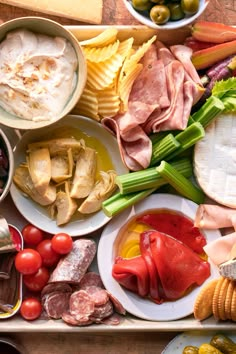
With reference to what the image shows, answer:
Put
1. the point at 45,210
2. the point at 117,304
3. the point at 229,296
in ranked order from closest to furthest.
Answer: the point at 229,296 < the point at 117,304 < the point at 45,210

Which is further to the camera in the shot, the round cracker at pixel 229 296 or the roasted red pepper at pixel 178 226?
the roasted red pepper at pixel 178 226

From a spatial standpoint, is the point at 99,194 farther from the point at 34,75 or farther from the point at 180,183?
the point at 34,75

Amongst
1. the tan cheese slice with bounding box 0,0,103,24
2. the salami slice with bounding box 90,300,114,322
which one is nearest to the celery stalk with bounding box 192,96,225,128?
the tan cheese slice with bounding box 0,0,103,24

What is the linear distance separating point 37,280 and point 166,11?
1.11 metres

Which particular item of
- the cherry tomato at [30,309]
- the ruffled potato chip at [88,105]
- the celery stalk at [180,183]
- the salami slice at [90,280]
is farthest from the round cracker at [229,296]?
the ruffled potato chip at [88,105]

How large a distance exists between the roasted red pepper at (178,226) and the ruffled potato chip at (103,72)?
0.53m

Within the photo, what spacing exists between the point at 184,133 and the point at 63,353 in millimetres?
965

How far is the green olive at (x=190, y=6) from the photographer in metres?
2.74

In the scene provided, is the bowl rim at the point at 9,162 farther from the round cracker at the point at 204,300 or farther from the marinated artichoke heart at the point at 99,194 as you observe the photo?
the round cracker at the point at 204,300

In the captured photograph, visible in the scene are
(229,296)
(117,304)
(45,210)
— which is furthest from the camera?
(45,210)

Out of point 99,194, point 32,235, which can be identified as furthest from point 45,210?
point 99,194

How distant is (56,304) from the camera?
2781 millimetres

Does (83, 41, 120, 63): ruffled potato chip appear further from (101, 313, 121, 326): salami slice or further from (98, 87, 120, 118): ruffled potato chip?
(101, 313, 121, 326): salami slice

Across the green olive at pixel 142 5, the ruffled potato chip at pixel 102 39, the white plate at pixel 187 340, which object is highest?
the green olive at pixel 142 5
